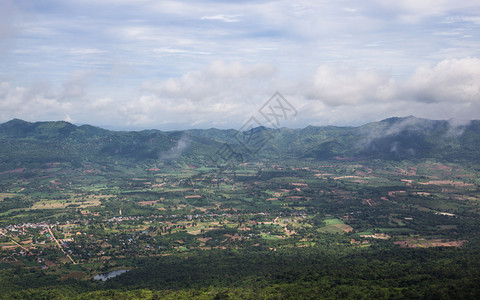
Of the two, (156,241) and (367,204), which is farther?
(367,204)

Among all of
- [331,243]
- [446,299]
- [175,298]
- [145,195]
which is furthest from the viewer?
[145,195]

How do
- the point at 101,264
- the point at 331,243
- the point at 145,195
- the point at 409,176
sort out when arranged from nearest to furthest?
the point at 101,264
the point at 331,243
the point at 145,195
the point at 409,176

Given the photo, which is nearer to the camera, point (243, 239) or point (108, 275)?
point (108, 275)

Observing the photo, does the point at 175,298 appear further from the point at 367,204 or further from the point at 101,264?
the point at 367,204

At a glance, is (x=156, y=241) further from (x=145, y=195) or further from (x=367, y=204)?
(x=367, y=204)

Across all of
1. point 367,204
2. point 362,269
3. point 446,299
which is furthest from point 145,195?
point 446,299

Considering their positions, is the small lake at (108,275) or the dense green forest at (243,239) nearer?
the dense green forest at (243,239)

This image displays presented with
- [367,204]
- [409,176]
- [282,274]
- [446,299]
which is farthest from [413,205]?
[446,299]

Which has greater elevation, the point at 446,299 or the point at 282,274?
the point at 446,299

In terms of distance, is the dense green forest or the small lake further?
the small lake

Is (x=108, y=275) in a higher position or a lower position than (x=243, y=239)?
higher
